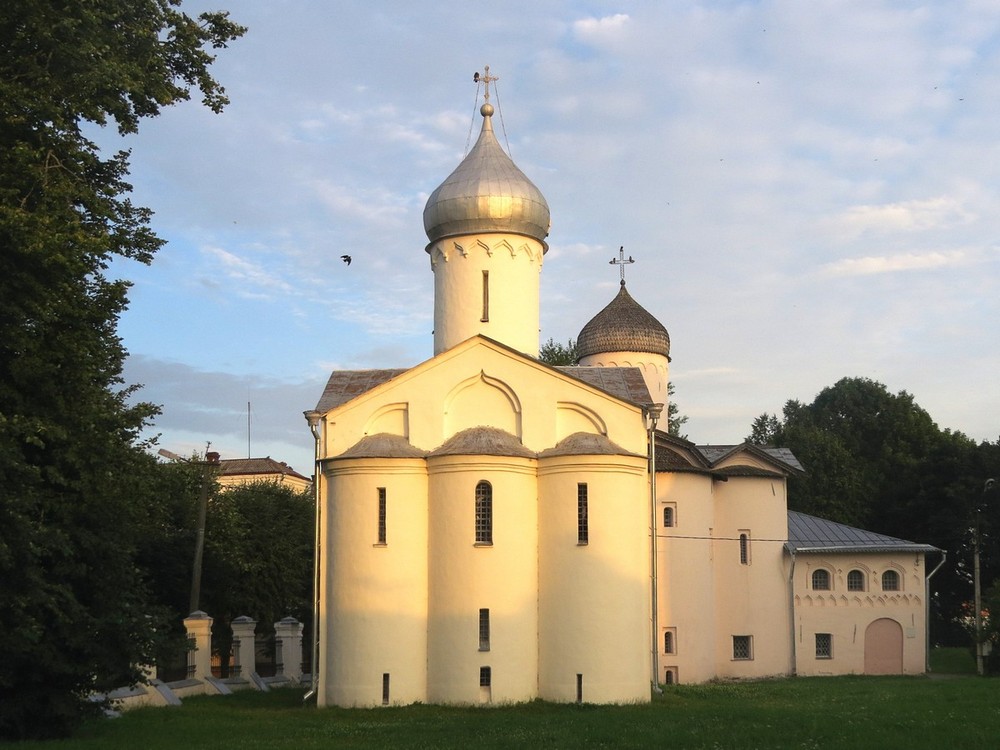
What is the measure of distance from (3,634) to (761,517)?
21.4 meters

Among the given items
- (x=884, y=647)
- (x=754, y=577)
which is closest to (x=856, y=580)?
(x=884, y=647)

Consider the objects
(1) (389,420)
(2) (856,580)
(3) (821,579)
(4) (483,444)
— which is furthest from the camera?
(2) (856,580)

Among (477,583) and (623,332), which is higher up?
(623,332)

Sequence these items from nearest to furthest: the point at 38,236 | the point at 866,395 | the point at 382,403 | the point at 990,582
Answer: the point at 38,236 → the point at 382,403 → the point at 990,582 → the point at 866,395

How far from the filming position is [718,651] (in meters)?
29.8

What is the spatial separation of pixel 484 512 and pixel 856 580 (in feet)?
49.2

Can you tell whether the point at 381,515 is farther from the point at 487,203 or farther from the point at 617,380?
the point at 487,203

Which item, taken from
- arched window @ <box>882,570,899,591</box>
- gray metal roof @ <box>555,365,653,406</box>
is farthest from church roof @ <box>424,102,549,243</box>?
arched window @ <box>882,570,899,591</box>

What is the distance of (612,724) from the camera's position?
17.1m

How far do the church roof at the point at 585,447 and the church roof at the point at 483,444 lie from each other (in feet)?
1.61

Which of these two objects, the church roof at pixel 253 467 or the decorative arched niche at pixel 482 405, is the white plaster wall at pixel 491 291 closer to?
the decorative arched niche at pixel 482 405

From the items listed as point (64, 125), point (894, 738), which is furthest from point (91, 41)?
point (894, 738)

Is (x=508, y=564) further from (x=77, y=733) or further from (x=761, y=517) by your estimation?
(x=761, y=517)

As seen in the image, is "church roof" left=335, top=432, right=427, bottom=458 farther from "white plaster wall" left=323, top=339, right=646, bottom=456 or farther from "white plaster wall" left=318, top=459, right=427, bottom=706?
"white plaster wall" left=323, top=339, right=646, bottom=456
